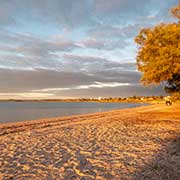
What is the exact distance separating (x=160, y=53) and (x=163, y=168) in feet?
42.0

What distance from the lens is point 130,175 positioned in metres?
6.06

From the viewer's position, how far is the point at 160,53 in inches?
700

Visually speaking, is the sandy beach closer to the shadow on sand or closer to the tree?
the shadow on sand

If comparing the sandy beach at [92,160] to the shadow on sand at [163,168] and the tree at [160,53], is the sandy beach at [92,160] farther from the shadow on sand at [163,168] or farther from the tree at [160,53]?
the tree at [160,53]

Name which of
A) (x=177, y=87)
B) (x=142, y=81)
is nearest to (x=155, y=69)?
(x=142, y=81)

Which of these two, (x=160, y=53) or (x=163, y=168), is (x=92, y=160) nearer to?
(x=163, y=168)

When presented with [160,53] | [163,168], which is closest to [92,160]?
[163,168]

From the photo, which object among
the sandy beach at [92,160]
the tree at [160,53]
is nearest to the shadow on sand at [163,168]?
the sandy beach at [92,160]

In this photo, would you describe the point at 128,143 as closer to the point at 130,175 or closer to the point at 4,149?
the point at 130,175

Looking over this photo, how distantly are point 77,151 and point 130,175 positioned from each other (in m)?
3.19

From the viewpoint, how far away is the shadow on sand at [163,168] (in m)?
5.91

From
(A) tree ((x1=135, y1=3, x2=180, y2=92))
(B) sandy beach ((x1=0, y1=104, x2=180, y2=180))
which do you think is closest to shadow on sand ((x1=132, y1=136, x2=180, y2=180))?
(B) sandy beach ((x1=0, y1=104, x2=180, y2=180))

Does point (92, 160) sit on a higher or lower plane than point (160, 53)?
lower

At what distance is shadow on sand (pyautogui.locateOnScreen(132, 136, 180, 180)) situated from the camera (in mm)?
5906
